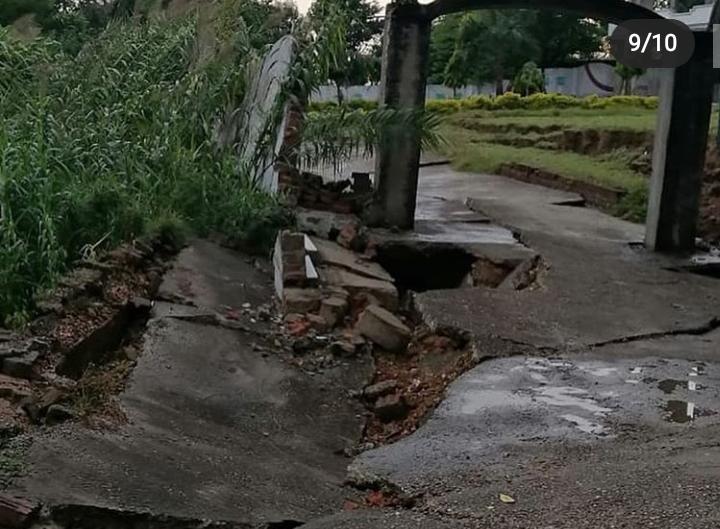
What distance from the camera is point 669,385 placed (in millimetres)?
4961

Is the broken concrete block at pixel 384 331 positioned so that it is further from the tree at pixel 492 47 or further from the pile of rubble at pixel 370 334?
the tree at pixel 492 47

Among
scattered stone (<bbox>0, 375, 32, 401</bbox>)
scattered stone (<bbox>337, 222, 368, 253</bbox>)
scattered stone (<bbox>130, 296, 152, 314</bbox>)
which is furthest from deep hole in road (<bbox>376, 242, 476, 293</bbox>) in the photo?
scattered stone (<bbox>0, 375, 32, 401</bbox>)

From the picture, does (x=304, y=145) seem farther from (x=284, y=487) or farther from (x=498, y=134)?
(x=498, y=134)

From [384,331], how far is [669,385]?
1.66 m

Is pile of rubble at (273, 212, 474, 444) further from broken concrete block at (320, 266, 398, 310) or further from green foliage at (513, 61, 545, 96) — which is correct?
green foliage at (513, 61, 545, 96)

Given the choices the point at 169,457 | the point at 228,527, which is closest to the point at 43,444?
the point at 169,457

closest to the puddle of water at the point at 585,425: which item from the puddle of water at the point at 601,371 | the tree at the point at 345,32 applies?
the puddle of water at the point at 601,371

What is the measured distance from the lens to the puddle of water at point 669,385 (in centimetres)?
488

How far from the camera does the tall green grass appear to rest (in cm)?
539

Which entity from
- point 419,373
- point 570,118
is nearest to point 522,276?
point 419,373

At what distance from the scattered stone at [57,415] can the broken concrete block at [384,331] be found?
240 centimetres

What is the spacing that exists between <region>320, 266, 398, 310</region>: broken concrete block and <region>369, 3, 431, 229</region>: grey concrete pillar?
2210mm

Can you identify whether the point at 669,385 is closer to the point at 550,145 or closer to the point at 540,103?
the point at 550,145

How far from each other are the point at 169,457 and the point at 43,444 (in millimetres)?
474
